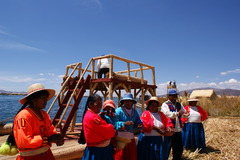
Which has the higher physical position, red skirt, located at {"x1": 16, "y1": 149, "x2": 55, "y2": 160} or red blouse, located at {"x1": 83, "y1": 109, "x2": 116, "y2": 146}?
red blouse, located at {"x1": 83, "y1": 109, "x2": 116, "y2": 146}

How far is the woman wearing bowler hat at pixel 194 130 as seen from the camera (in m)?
6.05

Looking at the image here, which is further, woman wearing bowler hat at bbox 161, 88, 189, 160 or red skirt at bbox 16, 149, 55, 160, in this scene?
woman wearing bowler hat at bbox 161, 88, 189, 160

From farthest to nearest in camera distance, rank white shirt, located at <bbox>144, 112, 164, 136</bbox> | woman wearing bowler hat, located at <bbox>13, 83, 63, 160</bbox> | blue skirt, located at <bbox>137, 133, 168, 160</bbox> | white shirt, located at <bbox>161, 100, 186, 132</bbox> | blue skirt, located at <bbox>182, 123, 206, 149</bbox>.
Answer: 1. blue skirt, located at <bbox>182, 123, 206, 149</bbox>
2. white shirt, located at <bbox>161, 100, 186, 132</bbox>
3. white shirt, located at <bbox>144, 112, 164, 136</bbox>
4. blue skirt, located at <bbox>137, 133, 168, 160</bbox>
5. woman wearing bowler hat, located at <bbox>13, 83, 63, 160</bbox>

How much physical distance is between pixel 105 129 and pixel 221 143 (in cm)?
588

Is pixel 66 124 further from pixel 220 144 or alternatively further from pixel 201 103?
pixel 201 103

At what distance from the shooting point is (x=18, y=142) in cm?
206

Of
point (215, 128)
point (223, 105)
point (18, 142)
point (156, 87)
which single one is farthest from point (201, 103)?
point (18, 142)

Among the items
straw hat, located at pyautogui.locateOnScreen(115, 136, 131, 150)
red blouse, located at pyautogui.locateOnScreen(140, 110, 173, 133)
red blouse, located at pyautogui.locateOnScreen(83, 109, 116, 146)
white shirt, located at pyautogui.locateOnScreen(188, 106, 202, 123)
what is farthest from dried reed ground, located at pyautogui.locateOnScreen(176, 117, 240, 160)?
red blouse, located at pyautogui.locateOnScreen(83, 109, 116, 146)

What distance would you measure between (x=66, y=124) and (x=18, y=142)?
397 centimetres

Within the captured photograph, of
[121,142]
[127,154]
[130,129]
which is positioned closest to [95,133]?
[121,142]

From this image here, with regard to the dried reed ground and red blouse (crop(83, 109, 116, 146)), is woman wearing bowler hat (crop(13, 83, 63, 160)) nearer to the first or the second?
red blouse (crop(83, 109, 116, 146))

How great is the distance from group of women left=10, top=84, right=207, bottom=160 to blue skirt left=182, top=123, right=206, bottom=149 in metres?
1.48

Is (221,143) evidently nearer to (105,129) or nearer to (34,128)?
(105,129)

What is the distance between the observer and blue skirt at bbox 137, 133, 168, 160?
146 inches
